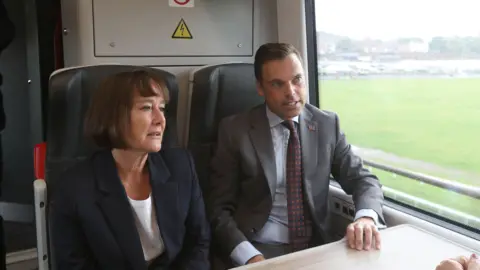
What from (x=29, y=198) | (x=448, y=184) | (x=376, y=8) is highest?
(x=376, y=8)

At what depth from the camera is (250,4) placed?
2.96m

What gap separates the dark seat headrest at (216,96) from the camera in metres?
2.42

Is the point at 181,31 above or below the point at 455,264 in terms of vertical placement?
above

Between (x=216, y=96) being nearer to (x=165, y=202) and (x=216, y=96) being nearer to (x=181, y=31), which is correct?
(x=181, y=31)

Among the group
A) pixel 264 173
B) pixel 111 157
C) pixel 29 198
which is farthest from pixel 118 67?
pixel 29 198

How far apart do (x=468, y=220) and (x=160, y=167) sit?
135cm

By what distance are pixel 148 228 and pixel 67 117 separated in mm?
614

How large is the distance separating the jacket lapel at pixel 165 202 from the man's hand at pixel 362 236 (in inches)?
27.7

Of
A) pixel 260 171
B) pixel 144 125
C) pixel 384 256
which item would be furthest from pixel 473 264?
pixel 144 125

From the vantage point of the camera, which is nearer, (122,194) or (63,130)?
(122,194)

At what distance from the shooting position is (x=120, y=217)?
1814 mm

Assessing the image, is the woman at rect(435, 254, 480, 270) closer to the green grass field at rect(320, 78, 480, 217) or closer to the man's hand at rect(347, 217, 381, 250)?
the man's hand at rect(347, 217, 381, 250)

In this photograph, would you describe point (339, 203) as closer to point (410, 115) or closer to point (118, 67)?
point (410, 115)

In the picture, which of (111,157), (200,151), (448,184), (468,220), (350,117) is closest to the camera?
(111,157)
